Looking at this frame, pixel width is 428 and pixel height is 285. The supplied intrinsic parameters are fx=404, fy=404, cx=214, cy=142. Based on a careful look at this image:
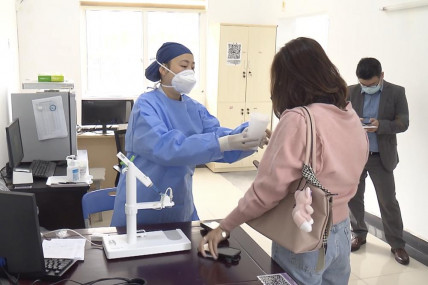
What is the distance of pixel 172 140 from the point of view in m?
1.55

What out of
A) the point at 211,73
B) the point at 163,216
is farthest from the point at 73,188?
the point at 211,73

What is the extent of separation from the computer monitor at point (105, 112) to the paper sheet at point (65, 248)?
3295 millimetres

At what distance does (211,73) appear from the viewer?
5910 mm

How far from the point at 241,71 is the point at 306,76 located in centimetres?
453

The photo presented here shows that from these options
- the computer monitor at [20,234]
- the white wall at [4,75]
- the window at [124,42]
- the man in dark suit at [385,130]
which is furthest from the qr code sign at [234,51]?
the computer monitor at [20,234]

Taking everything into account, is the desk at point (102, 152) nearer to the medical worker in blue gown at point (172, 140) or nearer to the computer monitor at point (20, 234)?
the medical worker in blue gown at point (172, 140)

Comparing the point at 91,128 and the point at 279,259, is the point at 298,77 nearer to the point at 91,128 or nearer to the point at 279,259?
the point at 279,259

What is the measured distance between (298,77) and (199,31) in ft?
16.8

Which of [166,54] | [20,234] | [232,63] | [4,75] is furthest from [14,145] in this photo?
[232,63]

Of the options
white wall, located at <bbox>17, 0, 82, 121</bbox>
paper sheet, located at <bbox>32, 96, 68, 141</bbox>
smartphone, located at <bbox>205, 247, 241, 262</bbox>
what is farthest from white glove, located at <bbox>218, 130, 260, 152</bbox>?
white wall, located at <bbox>17, 0, 82, 121</bbox>

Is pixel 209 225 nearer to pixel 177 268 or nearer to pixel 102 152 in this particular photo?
pixel 177 268

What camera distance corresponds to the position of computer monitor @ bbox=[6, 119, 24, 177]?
264 cm

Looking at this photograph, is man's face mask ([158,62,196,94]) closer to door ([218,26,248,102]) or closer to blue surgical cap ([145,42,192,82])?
blue surgical cap ([145,42,192,82])

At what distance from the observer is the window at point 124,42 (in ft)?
19.4
